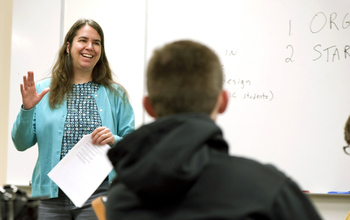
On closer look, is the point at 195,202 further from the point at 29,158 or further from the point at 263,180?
the point at 29,158

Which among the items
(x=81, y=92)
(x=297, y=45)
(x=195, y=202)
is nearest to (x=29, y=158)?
(x=81, y=92)

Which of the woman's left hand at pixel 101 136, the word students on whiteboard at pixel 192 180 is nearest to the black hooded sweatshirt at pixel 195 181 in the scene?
the word students on whiteboard at pixel 192 180

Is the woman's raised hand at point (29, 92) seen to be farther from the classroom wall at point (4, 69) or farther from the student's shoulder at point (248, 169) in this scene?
the classroom wall at point (4, 69)

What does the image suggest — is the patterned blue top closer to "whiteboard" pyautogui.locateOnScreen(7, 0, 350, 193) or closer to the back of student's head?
"whiteboard" pyautogui.locateOnScreen(7, 0, 350, 193)

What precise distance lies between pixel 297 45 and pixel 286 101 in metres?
0.42

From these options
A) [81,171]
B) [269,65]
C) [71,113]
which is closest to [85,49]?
[71,113]

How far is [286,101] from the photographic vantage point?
2.61 metres

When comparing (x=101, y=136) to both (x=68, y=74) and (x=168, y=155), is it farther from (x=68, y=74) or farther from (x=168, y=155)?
(x=168, y=155)

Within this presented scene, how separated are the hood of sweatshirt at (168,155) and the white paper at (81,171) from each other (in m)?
0.91

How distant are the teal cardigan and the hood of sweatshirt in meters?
1.01

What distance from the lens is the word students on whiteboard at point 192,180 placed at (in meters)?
0.68

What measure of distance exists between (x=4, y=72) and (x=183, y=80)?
249 cm

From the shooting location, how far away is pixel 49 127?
70.4 inches

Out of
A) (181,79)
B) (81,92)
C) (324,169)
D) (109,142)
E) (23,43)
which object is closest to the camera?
(181,79)
